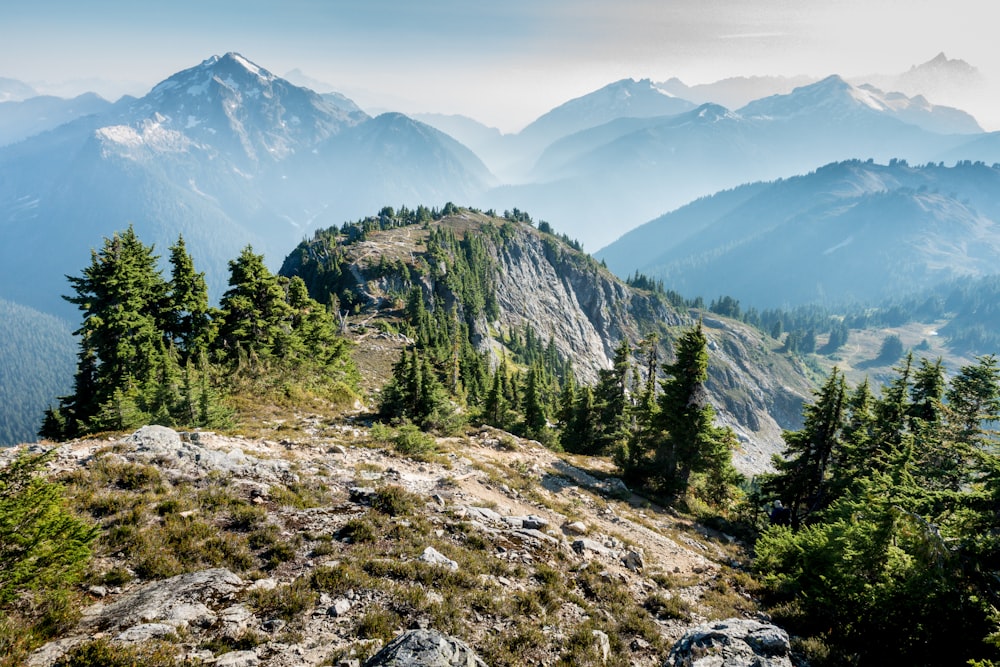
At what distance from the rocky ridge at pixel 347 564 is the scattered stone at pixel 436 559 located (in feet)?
0.21

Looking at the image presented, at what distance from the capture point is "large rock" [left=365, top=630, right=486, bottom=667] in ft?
26.4

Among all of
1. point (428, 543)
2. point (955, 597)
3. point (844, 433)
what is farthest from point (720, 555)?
point (428, 543)

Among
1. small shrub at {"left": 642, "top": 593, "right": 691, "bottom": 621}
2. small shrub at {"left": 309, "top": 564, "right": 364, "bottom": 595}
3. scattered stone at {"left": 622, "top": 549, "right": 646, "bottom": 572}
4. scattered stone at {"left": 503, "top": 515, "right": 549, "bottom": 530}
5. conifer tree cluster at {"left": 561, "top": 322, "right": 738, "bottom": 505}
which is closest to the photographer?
small shrub at {"left": 309, "top": 564, "right": 364, "bottom": 595}

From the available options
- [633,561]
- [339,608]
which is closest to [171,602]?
[339,608]

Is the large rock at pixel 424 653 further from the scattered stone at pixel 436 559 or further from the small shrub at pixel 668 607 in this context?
the small shrub at pixel 668 607

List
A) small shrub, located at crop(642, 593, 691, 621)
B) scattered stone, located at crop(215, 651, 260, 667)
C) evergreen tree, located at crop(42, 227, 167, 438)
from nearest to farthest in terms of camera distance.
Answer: scattered stone, located at crop(215, 651, 260, 667) → small shrub, located at crop(642, 593, 691, 621) → evergreen tree, located at crop(42, 227, 167, 438)

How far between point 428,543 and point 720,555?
53.4 ft

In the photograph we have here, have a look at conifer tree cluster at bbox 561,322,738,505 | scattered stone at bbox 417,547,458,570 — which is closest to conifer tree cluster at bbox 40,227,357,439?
scattered stone at bbox 417,547,458,570

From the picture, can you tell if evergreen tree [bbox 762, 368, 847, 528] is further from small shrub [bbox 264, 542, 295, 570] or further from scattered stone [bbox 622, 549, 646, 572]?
small shrub [bbox 264, 542, 295, 570]

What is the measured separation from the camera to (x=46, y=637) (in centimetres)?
814

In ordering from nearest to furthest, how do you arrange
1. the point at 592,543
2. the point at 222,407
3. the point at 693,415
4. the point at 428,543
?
the point at 428,543, the point at 592,543, the point at 222,407, the point at 693,415

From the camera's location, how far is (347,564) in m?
12.0

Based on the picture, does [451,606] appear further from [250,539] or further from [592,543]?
[592,543]

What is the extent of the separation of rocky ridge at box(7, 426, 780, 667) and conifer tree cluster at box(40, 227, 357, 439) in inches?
309
